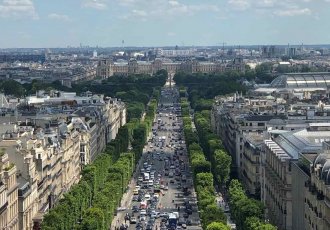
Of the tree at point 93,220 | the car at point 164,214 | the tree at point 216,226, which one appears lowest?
the car at point 164,214

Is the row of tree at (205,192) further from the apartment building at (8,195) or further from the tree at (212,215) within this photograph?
the apartment building at (8,195)

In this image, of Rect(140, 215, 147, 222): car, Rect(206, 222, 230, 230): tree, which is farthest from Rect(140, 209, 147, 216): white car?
Rect(206, 222, 230, 230): tree

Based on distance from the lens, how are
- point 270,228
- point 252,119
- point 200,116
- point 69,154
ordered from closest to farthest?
point 270,228, point 69,154, point 252,119, point 200,116

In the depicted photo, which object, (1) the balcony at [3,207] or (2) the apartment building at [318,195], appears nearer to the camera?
(2) the apartment building at [318,195]

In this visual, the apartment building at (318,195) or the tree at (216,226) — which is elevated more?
the apartment building at (318,195)

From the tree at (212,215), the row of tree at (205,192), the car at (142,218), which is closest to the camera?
the row of tree at (205,192)

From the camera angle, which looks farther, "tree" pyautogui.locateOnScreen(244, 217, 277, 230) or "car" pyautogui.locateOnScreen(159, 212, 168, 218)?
"car" pyautogui.locateOnScreen(159, 212, 168, 218)

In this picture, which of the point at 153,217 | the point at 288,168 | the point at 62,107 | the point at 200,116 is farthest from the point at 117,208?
the point at 200,116

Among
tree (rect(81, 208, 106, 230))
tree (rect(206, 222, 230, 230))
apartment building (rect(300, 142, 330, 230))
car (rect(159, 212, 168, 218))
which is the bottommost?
car (rect(159, 212, 168, 218))

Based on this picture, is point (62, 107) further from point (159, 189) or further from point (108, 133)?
point (159, 189)

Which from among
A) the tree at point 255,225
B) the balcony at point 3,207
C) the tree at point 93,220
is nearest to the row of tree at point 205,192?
the tree at point 255,225

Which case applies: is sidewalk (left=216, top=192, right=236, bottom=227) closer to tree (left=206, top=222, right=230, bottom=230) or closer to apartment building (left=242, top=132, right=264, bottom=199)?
apartment building (left=242, top=132, right=264, bottom=199)
